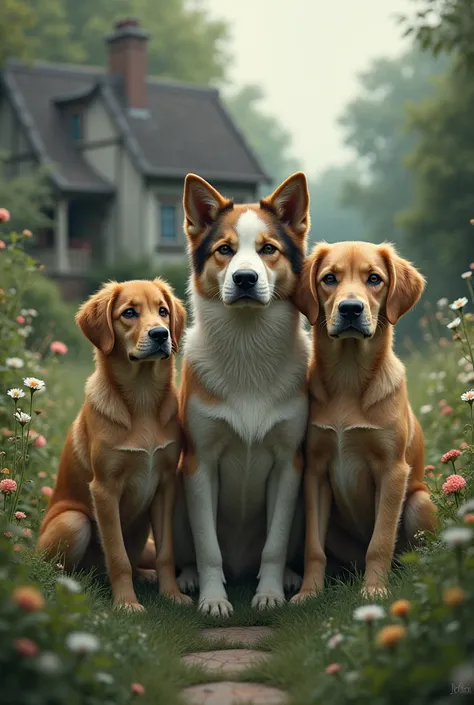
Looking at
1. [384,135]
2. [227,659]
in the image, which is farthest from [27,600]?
[384,135]

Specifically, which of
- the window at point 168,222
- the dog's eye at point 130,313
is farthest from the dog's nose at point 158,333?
the window at point 168,222

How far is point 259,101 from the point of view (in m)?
67.8

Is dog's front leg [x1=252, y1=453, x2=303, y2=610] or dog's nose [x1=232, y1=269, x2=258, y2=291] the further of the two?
dog's front leg [x1=252, y1=453, x2=303, y2=610]

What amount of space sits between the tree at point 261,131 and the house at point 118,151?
30366 mm

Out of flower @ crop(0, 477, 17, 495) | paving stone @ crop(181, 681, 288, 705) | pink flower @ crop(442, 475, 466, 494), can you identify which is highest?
pink flower @ crop(442, 475, 466, 494)

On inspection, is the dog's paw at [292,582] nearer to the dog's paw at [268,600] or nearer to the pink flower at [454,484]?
the dog's paw at [268,600]

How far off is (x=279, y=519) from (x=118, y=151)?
2635 centimetres

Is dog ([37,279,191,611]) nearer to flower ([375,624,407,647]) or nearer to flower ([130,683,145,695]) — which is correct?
flower ([130,683,145,695])

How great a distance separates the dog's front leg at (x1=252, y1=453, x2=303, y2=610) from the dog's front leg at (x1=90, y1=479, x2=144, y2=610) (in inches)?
31.4

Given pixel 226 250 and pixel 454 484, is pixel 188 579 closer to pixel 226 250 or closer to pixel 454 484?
pixel 454 484

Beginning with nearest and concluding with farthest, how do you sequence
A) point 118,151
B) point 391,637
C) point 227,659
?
point 391,637 < point 227,659 < point 118,151

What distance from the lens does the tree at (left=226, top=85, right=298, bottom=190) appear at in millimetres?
66812

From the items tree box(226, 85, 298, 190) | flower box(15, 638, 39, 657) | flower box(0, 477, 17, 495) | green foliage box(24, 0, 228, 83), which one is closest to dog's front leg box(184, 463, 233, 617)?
flower box(0, 477, 17, 495)

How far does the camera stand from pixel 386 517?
5613 mm
